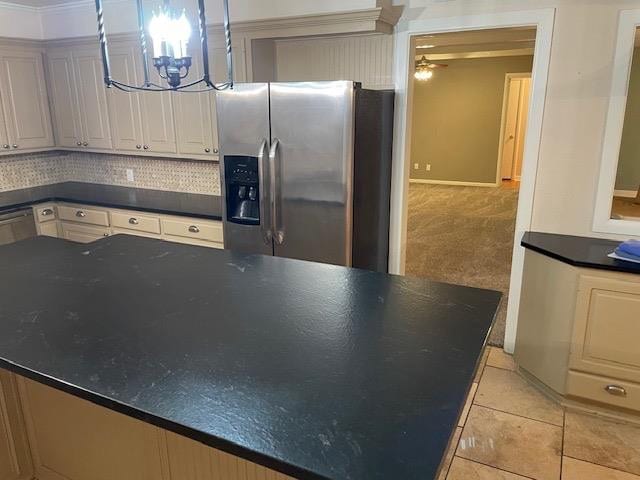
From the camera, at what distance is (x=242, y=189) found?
3.23m

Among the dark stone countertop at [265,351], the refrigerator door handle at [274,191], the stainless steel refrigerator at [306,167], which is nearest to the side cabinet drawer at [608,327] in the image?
the dark stone countertop at [265,351]

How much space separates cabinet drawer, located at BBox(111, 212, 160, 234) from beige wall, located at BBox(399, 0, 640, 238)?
244 cm

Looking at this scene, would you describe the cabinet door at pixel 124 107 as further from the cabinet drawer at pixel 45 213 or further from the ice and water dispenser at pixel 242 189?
the ice and water dispenser at pixel 242 189

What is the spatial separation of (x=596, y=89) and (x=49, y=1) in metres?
3.96

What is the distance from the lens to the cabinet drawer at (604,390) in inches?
99.3

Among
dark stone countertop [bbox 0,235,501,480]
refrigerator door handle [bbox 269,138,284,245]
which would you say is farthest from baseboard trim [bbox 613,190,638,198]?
refrigerator door handle [bbox 269,138,284,245]

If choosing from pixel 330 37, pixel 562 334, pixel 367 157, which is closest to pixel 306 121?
pixel 367 157

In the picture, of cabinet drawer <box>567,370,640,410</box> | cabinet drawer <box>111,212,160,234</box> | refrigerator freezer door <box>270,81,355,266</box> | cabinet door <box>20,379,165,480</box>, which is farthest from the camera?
cabinet drawer <box>111,212,160,234</box>

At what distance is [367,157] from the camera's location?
3.03 metres

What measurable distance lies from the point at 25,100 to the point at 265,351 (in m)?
4.00

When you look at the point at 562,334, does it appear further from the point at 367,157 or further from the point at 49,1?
the point at 49,1

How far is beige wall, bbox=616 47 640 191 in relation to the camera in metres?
3.17

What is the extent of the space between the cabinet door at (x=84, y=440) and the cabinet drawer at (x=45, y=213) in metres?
2.57

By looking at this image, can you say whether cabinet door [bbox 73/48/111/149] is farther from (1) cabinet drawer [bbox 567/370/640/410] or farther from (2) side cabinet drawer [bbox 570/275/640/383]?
(1) cabinet drawer [bbox 567/370/640/410]
